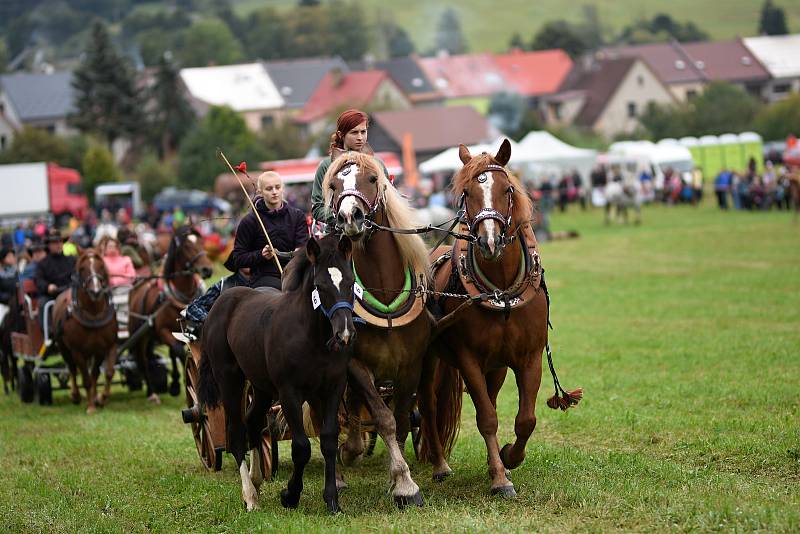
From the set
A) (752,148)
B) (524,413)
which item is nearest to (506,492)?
(524,413)

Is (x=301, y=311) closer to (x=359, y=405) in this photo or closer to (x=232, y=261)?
(x=359, y=405)

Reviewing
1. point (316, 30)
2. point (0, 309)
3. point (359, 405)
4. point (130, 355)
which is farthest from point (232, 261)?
point (316, 30)

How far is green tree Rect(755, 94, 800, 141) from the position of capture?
75438mm

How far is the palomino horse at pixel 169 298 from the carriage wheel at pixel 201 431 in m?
3.37

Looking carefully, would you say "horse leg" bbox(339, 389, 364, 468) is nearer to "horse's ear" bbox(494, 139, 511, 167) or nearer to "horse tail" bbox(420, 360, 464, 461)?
"horse tail" bbox(420, 360, 464, 461)

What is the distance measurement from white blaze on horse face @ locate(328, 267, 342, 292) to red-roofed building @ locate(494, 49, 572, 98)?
103 meters

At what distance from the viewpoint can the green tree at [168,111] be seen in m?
89.6

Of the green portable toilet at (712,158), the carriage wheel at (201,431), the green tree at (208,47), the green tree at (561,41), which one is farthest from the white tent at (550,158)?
the green tree at (208,47)

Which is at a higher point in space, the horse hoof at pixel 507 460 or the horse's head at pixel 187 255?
the horse's head at pixel 187 255

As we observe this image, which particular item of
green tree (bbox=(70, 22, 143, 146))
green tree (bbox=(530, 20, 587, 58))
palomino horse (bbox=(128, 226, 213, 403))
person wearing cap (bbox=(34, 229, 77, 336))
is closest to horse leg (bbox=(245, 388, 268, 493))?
palomino horse (bbox=(128, 226, 213, 403))

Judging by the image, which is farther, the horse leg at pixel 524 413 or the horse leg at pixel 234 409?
the horse leg at pixel 234 409

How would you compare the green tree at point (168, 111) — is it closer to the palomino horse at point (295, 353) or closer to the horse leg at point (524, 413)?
the palomino horse at point (295, 353)

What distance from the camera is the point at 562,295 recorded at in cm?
2430

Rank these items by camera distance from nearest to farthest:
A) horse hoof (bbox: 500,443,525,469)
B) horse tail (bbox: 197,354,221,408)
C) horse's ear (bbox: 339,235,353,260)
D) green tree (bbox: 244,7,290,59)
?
horse's ear (bbox: 339,235,353,260) → horse hoof (bbox: 500,443,525,469) → horse tail (bbox: 197,354,221,408) → green tree (bbox: 244,7,290,59)
